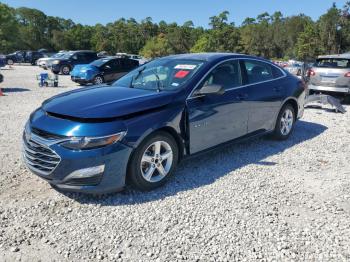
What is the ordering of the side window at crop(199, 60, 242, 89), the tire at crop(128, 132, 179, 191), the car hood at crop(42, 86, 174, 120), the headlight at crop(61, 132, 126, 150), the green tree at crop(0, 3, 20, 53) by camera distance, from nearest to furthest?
the headlight at crop(61, 132, 126, 150)
the car hood at crop(42, 86, 174, 120)
the tire at crop(128, 132, 179, 191)
the side window at crop(199, 60, 242, 89)
the green tree at crop(0, 3, 20, 53)

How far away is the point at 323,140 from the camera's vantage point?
259 inches

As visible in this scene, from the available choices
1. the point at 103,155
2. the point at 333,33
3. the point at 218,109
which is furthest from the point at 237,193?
the point at 333,33

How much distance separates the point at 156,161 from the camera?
4.13 m

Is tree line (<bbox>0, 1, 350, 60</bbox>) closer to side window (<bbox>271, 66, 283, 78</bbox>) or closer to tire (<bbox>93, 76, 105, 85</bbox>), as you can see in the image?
tire (<bbox>93, 76, 105, 85</bbox>)

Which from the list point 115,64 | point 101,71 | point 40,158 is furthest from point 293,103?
point 115,64

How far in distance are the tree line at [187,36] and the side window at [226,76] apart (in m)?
58.5

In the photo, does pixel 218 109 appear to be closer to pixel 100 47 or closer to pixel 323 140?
pixel 323 140

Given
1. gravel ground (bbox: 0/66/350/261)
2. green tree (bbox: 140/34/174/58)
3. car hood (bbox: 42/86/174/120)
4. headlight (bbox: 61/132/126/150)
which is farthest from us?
green tree (bbox: 140/34/174/58)

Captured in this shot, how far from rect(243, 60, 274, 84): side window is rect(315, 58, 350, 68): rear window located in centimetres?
580

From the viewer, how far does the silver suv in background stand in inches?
412

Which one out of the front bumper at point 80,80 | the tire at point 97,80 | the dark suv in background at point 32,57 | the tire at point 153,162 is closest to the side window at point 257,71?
the tire at point 153,162

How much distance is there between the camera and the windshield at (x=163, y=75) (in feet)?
15.2

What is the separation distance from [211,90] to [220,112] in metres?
0.44

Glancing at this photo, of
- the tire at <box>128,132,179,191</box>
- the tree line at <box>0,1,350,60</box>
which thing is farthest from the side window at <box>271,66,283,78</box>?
the tree line at <box>0,1,350,60</box>
